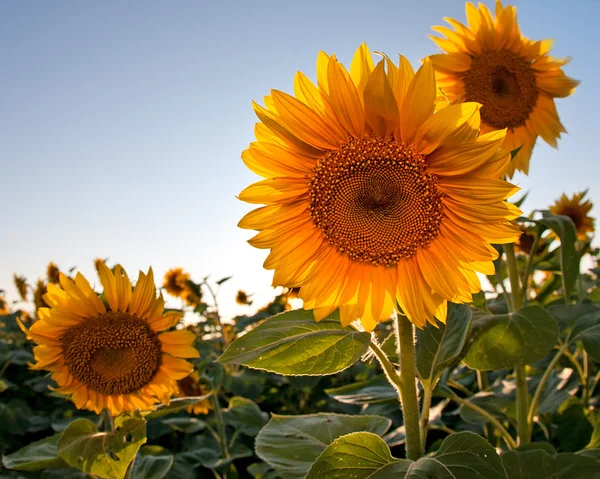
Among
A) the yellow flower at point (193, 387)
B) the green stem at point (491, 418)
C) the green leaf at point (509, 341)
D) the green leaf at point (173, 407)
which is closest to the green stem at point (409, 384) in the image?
the green leaf at point (509, 341)

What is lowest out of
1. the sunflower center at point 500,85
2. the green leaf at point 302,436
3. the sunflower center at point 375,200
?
the green leaf at point 302,436

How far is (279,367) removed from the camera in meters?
1.79

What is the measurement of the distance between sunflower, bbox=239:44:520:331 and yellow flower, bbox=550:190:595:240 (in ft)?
15.6

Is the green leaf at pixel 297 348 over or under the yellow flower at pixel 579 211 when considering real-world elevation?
under

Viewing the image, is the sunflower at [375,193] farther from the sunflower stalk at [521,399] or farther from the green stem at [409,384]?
the sunflower stalk at [521,399]

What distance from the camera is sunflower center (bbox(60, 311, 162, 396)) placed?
2.93 meters

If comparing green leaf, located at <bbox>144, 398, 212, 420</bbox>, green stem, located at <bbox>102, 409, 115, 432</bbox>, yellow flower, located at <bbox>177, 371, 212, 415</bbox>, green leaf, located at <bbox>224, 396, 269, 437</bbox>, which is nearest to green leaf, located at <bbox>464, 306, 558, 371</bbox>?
green leaf, located at <bbox>144, 398, 212, 420</bbox>

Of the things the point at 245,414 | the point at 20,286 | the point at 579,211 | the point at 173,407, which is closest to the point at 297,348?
the point at 173,407

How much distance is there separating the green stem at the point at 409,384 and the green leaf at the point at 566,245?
3.48 feet

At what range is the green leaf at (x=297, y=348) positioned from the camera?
5.89ft

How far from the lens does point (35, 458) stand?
8.45ft

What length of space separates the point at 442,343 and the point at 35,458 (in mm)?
1783

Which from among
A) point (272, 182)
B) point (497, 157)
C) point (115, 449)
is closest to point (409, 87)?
point (497, 157)

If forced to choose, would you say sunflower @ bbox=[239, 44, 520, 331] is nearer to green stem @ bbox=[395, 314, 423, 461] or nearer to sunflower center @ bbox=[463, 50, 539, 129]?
green stem @ bbox=[395, 314, 423, 461]
